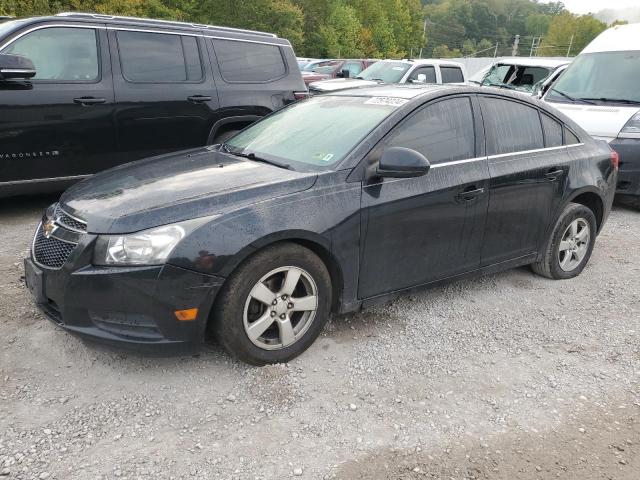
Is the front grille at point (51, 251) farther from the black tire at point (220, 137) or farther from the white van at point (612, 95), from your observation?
the white van at point (612, 95)

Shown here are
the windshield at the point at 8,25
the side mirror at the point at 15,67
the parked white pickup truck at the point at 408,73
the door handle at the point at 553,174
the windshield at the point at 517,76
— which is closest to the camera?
the door handle at the point at 553,174

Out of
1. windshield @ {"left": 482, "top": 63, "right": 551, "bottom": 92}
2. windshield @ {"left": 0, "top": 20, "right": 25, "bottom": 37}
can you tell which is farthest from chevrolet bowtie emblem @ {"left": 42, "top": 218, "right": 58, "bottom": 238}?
windshield @ {"left": 482, "top": 63, "right": 551, "bottom": 92}

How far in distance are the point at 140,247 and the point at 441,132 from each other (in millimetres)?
2126

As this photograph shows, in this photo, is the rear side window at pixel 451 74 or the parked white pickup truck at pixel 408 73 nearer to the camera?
the parked white pickup truck at pixel 408 73

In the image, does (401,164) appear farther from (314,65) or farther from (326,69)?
(314,65)

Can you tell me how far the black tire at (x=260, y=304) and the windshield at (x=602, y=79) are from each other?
6.10m

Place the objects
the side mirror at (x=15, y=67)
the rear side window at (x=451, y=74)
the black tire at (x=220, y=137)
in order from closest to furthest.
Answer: the side mirror at (x=15, y=67), the black tire at (x=220, y=137), the rear side window at (x=451, y=74)

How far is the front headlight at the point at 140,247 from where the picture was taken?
107 inches

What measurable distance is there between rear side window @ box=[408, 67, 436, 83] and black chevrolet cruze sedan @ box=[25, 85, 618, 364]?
789 cm

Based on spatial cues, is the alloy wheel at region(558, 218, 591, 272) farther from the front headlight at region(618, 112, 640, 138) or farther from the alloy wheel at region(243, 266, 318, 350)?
the front headlight at region(618, 112, 640, 138)

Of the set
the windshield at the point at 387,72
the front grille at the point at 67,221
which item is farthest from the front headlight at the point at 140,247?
the windshield at the point at 387,72

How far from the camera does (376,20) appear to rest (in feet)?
214

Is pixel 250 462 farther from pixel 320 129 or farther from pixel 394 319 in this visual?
pixel 320 129

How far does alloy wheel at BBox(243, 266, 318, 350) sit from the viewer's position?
9.87 ft
